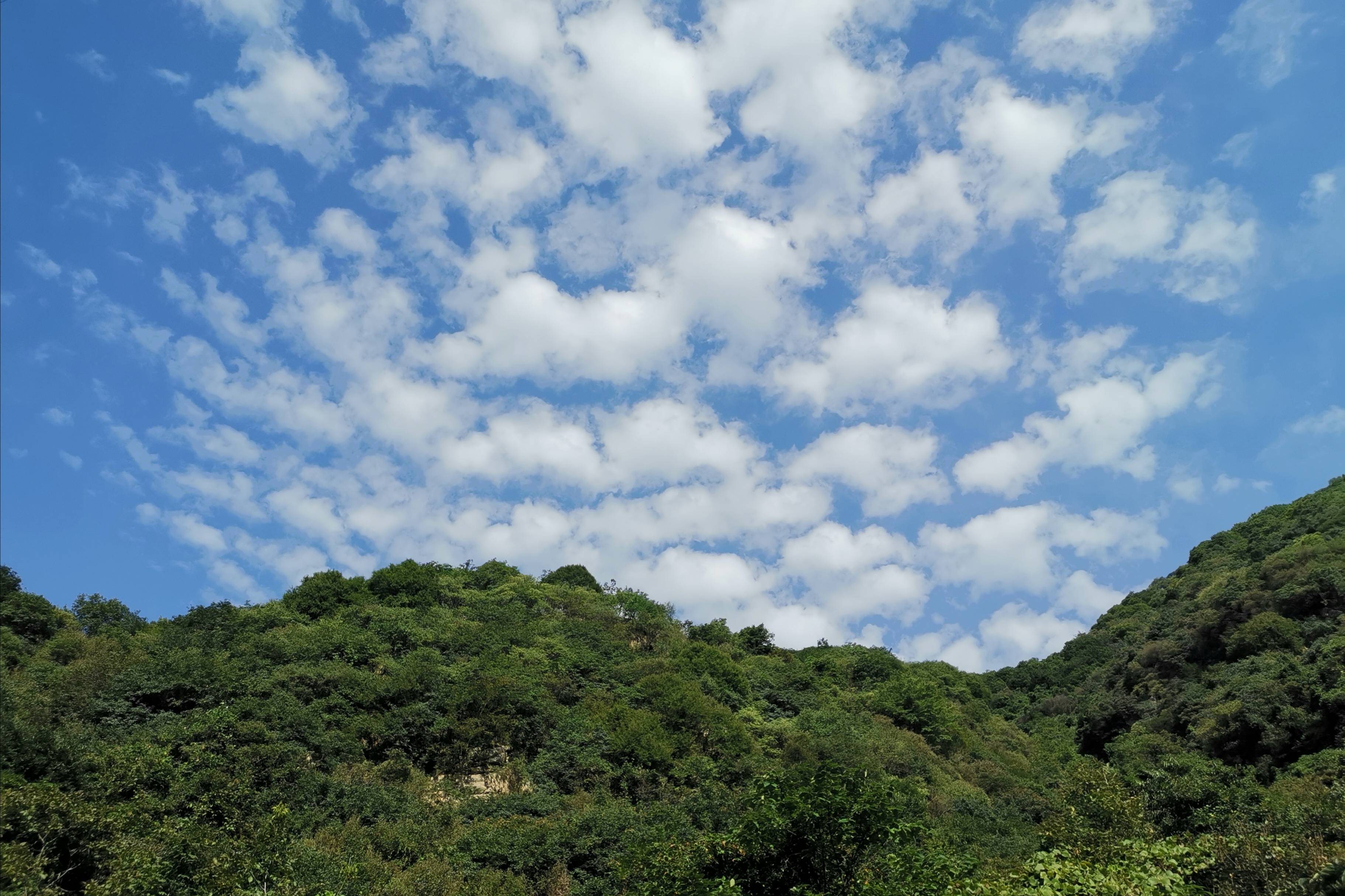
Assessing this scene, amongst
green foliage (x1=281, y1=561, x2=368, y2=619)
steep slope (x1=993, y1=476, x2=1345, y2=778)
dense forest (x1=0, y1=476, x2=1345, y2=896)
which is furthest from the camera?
green foliage (x1=281, y1=561, x2=368, y2=619)

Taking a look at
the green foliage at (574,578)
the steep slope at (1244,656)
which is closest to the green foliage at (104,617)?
the green foliage at (574,578)

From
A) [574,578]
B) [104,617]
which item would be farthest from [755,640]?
[104,617]

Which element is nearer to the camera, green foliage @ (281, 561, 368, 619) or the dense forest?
the dense forest

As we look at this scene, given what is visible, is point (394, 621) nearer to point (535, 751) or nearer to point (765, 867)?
point (535, 751)

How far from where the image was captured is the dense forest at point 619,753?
17000 millimetres

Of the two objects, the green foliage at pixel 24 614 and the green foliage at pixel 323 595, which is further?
the green foliage at pixel 323 595

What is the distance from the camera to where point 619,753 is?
127 feet

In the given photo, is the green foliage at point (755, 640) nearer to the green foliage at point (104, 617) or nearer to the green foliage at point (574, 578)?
the green foliage at point (574, 578)

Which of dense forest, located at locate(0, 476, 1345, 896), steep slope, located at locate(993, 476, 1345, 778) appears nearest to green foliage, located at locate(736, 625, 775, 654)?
dense forest, located at locate(0, 476, 1345, 896)

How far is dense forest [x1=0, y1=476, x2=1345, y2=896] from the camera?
17.0 metres

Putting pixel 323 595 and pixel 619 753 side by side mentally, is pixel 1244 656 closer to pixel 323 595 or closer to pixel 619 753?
pixel 619 753

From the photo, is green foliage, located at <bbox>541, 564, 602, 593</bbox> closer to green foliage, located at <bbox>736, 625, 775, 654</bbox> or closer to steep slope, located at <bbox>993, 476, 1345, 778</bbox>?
green foliage, located at <bbox>736, 625, 775, 654</bbox>

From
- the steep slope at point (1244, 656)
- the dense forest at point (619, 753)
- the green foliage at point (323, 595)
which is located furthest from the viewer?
the green foliage at point (323, 595)

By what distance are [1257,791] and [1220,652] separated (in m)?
27.8
